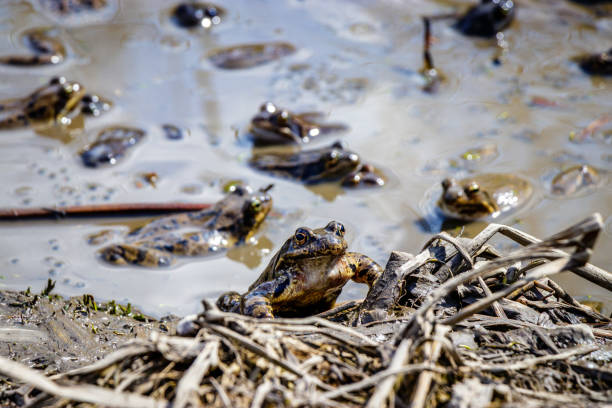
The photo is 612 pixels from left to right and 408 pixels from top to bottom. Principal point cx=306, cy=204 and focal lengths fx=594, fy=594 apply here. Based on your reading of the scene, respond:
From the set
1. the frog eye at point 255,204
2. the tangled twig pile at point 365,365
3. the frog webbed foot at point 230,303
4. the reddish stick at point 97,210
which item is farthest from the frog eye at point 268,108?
the tangled twig pile at point 365,365

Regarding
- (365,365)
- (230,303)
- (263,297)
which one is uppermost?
(365,365)

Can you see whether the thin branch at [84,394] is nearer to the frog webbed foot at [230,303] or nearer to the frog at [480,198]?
the frog webbed foot at [230,303]

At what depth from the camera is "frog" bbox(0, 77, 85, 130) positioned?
7.09m

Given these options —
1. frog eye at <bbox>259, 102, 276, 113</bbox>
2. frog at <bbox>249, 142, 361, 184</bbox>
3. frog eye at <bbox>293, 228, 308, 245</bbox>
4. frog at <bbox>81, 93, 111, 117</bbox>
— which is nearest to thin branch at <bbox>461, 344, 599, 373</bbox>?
frog eye at <bbox>293, 228, 308, 245</bbox>

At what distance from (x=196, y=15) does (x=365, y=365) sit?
26.2 feet

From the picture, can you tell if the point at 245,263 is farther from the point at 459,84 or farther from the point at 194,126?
the point at 459,84

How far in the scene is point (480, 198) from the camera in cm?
529

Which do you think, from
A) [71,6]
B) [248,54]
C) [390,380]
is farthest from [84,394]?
[71,6]

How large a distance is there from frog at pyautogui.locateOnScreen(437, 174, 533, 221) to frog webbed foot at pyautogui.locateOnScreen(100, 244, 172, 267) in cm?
249

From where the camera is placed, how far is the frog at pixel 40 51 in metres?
8.31

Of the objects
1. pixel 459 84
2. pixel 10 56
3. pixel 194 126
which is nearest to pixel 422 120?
pixel 459 84

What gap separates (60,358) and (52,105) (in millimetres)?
4674

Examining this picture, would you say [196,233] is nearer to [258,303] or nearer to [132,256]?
[132,256]

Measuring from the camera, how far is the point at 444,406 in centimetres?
211
